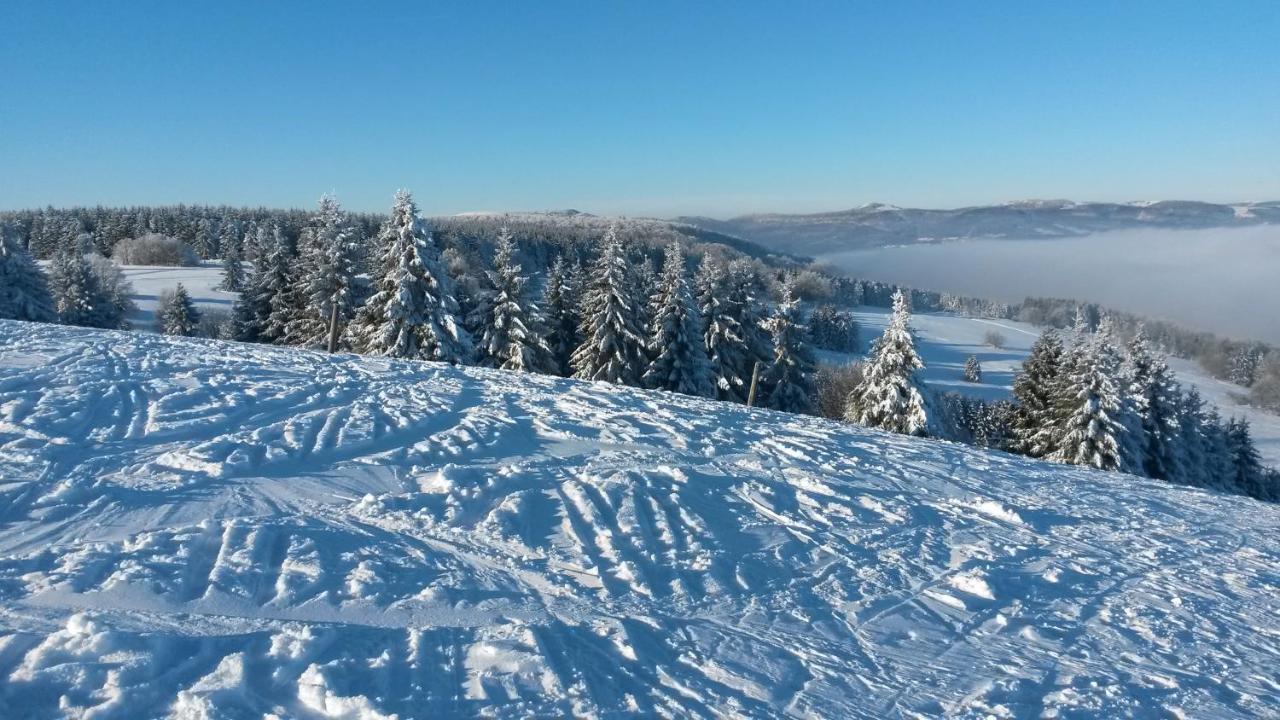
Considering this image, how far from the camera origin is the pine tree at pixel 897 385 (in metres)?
22.5

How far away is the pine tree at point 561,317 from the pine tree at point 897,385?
44.3 ft

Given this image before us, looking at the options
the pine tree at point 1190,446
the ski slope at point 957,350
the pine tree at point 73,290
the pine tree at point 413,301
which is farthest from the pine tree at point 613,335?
the pine tree at point 73,290

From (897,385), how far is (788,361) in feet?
16.7

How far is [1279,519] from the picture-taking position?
31.1 ft

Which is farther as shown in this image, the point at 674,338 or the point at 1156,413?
the point at 674,338

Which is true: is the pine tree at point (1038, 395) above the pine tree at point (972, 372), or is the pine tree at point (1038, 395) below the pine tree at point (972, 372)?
above

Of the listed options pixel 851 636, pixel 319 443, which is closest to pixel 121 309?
pixel 319 443

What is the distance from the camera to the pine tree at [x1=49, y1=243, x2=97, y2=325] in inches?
1399

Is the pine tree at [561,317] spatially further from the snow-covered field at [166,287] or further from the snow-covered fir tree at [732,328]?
the snow-covered field at [166,287]

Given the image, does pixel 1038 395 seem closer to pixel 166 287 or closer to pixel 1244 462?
pixel 1244 462

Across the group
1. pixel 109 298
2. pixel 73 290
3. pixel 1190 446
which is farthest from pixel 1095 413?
pixel 109 298

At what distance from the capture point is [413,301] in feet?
73.0

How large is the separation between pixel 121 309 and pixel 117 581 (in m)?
49.7

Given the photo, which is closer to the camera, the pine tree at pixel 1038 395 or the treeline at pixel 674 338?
the treeline at pixel 674 338
